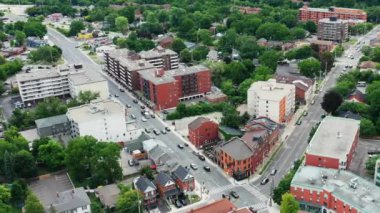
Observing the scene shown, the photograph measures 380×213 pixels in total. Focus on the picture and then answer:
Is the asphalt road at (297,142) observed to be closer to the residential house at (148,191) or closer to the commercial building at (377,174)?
the commercial building at (377,174)

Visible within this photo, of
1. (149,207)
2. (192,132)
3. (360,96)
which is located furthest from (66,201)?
(360,96)

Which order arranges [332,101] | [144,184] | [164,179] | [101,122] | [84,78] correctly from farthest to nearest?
1. [84,78]
2. [332,101]
3. [101,122]
4. [164,179]
5. [144,184]

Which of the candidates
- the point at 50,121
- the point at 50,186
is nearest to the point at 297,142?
the point at 50,186

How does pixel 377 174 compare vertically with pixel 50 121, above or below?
below

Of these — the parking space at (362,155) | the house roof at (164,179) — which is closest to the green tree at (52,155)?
the house roof at (164,179)

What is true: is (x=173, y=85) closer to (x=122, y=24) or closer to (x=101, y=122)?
(x=101, y=122)

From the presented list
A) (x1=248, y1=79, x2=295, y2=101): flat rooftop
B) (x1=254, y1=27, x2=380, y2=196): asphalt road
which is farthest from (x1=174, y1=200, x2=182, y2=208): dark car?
(x1=248, y1=79, x2=295, y2=101): flat rooftop

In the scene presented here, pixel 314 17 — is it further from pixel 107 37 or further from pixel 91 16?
pixel 91 16

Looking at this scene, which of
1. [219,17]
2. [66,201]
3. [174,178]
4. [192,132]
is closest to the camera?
[66,201]
